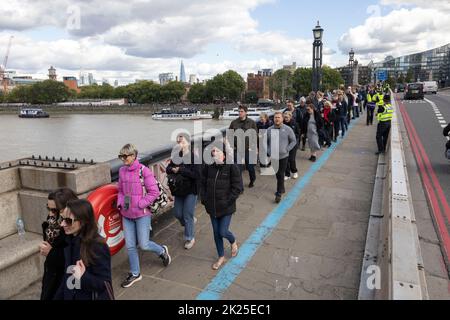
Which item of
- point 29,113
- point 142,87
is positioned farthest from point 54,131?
point 142,87

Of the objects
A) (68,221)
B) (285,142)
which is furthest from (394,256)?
(285,142)

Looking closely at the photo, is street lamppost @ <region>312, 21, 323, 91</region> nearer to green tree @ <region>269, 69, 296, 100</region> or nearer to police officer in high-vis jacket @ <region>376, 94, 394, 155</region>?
police officer in high-vis jacket @ <region>376, 94, 394, 155</region>

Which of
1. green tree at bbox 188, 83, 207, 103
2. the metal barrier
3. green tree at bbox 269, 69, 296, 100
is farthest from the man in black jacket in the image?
green tree at bbox 188, 83, 207, 103

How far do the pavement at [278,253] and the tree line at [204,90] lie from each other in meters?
98.7

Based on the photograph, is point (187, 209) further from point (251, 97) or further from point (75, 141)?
point (251, 97)

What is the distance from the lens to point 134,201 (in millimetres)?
3855

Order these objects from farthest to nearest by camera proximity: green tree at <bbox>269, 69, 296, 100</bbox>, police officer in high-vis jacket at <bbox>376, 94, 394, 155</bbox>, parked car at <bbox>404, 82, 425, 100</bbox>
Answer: green tree at <bbox>269, 69, 296, 100</bbox>
parked car at <bbox>404, 82, 425, 100</bbox>
police officer in high-vis jacket at <bbox>376, 94, 394, 155</bbox>

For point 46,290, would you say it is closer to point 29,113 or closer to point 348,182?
point 348,182

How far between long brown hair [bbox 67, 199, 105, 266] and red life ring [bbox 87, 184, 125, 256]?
141cm

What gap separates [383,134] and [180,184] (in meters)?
7.82

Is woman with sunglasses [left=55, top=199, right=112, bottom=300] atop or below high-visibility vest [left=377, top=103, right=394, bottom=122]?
below

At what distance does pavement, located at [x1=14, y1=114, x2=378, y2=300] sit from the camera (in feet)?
12.3

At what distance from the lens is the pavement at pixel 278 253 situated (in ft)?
12.3

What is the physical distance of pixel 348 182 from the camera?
7.70m
